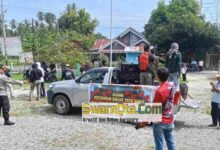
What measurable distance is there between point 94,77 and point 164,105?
604cm

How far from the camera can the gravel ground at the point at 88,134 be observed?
8148mm

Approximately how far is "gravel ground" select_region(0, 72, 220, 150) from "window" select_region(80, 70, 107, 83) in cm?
128

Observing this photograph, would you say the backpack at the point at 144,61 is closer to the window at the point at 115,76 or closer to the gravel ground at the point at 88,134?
the window at the point at 115,76

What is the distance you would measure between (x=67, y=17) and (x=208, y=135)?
199ft

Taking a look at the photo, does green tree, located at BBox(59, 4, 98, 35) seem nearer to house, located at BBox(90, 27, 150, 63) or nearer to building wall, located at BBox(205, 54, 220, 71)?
house, located at BBox(90, 27, 150, 63)

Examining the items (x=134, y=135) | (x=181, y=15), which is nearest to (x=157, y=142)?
(x=134, y=135)

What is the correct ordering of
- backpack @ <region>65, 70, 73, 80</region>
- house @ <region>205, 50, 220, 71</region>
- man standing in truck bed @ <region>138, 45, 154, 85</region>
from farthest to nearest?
house @ <region>205, 50, 220, 71</region>, backpack @ <region>65, 70, 73, 80</region>, man standing in truck bed @ <region>138, 45, 154, 85</region>

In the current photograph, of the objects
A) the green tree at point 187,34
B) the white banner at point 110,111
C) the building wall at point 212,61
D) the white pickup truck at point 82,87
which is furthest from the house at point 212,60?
the white banner at point 110,111

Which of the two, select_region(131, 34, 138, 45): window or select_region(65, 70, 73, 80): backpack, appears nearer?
select_region(65, 70, 73, 80): backpack

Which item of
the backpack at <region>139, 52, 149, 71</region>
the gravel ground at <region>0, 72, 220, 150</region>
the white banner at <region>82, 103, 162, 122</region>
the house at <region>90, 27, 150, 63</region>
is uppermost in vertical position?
the house at <region>90, 27, 150, 63</region>

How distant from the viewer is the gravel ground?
8.15 meters

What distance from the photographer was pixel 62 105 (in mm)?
12266

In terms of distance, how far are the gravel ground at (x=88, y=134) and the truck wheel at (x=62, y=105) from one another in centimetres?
25

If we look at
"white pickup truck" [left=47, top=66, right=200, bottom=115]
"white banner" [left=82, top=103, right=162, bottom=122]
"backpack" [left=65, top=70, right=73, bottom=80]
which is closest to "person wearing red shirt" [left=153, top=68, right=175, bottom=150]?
"white banner" [left=82, top=103, right=162, bottom=122]
